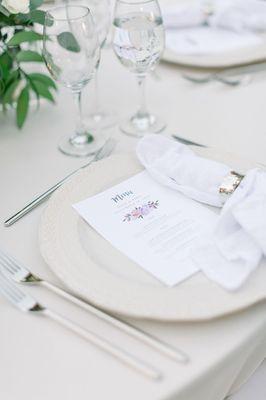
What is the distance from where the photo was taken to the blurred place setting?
1.86 ft

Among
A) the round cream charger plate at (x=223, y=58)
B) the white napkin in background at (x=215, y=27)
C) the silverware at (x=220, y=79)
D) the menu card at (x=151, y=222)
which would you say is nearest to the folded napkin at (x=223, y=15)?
the white napkin in background at (x=215, y=27)

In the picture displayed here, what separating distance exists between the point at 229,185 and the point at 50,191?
29 cm

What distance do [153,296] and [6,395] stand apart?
19 cm

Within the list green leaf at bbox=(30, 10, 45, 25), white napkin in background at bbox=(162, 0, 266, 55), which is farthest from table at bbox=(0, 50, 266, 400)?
white napkin in background at bbox=(162, 0, 266, 55)

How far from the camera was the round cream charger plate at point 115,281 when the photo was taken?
22.9 inches

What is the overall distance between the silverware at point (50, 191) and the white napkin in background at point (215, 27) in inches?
16.4

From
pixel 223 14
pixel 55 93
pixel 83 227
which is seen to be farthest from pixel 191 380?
pixel 223 14

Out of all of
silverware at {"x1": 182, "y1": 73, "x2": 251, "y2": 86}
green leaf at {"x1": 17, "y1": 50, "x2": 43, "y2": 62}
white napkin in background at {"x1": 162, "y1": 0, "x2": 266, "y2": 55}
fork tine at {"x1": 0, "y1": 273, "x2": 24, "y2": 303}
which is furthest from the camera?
white napkin in background at {"x1": 162, "y1": 0, "x2": 266, "y2": 55}

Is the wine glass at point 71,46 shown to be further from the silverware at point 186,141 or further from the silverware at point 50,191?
the silverware at point 186,141

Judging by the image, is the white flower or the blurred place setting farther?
the white flower

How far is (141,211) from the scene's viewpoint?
75cm

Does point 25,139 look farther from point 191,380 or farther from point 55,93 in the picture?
point 191,380

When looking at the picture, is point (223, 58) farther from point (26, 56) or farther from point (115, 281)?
point (115, 281)

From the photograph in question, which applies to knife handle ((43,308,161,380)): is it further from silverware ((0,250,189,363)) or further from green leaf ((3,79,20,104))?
green leaf ((3,79,20,104))
